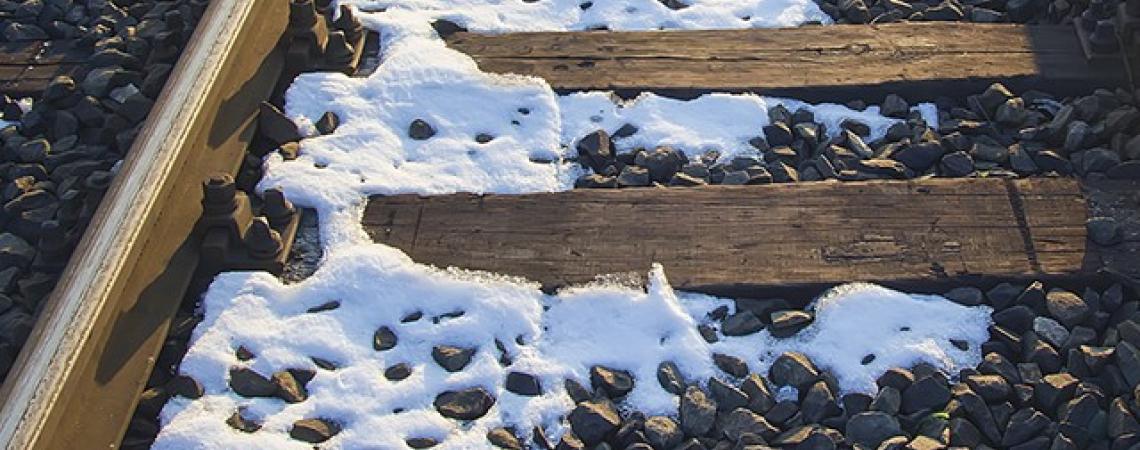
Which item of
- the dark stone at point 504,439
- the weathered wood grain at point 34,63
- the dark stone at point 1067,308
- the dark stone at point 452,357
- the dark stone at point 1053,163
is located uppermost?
the dark stone at point 1053,163

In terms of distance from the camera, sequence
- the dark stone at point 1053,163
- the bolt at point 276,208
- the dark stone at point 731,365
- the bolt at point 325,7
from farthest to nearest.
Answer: the bolt at point 325,7
the dark stone at point 1053,163
the bolt at point 276,208
the dark stone at point 731,365

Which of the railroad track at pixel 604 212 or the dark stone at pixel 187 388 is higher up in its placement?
the railroad track at pixel 604 212

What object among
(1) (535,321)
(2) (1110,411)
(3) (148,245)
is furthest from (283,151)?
(2) (1110,411)

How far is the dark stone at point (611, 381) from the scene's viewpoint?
3.37m

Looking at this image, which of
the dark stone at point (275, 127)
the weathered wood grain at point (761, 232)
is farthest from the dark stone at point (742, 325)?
the dark stone at point (275, 127)

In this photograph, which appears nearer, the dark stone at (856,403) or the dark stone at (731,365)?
the dark stone at (856,403)

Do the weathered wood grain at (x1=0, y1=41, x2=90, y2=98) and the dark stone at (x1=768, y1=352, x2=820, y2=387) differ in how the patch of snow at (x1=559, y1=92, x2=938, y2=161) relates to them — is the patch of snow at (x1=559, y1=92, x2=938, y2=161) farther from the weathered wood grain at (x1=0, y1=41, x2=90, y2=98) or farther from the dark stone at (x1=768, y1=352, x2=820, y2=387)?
the weathered wood grain at (x1=0, y1=41, x2=90, y2=98)

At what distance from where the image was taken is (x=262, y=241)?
3.71 meters

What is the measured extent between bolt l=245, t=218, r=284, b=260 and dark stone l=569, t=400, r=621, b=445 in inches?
39.6

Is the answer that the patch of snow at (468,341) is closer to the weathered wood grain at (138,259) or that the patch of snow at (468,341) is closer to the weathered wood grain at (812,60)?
the weathered wood grain at (138,259)

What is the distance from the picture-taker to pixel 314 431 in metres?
3.25

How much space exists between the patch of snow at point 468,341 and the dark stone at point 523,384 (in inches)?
0.7

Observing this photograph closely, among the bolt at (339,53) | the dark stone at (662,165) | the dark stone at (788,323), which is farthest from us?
the bolt at (339,53)

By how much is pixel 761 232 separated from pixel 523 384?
2.84ft
